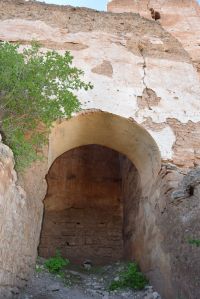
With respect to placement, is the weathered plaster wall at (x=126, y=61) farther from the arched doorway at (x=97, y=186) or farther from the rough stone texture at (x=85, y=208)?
the rough stone texture at (x=85, y=208)

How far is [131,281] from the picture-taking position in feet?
17.8

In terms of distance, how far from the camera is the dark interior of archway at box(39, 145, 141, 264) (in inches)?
325

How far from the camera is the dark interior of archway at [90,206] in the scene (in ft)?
27.1

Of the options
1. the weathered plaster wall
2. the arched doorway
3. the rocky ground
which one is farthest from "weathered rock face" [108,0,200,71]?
the rocky ground

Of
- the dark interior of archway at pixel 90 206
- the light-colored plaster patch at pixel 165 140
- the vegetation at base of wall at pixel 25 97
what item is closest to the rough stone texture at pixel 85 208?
the dark interior of archway at pixel 90 206

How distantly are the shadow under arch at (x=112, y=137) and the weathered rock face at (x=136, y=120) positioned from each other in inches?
0.7

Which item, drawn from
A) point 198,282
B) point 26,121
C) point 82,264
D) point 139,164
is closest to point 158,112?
point 139,164

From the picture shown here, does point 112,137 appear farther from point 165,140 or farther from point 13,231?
point 13,231

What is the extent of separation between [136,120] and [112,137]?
0.73 metres

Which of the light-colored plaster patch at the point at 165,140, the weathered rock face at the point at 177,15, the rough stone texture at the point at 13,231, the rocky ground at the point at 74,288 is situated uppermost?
the weathered rock face at the point at 177,15

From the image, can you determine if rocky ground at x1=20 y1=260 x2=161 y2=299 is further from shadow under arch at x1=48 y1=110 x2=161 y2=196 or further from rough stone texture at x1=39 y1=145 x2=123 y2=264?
rough stone texture at x1=39 y1=145 x2=123 y2=264

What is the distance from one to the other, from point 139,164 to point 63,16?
341 centimetres

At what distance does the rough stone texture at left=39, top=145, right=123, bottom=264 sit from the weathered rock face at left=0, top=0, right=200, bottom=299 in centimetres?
150

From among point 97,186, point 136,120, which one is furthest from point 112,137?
point 97,186
